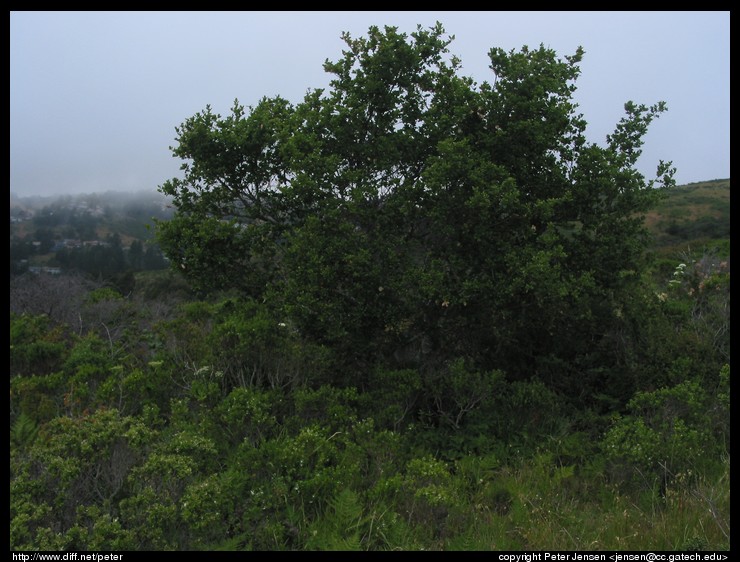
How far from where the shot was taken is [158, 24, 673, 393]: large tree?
568cm

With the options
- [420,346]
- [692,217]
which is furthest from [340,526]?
[692,217]

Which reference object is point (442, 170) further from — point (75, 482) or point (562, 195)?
point (75, 482)

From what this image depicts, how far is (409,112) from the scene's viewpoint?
6.35 meters

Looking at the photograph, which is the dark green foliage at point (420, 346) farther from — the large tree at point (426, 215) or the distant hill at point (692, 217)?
the distant hill at point (692, 217)

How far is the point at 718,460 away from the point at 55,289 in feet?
39.4

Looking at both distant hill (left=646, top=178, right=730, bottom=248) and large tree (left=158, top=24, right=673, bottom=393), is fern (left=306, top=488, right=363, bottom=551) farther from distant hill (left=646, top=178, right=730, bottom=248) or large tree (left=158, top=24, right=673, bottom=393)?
distant hill (left=646, top=178, right=730, bottom=248)

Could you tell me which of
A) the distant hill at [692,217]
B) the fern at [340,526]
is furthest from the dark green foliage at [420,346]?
the distant hill at [692,217]

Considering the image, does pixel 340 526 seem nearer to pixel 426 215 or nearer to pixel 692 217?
pixel 426 215

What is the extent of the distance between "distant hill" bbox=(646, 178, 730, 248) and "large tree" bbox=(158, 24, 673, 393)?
1622 centimetres

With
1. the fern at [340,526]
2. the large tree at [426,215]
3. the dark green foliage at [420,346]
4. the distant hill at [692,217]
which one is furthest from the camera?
the distant hill at [692,217]

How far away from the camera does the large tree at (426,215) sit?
5684mm

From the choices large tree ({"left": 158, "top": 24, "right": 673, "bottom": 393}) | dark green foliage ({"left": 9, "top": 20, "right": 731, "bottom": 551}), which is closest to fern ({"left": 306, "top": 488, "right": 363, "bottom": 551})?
dark green foliage ({"left": 9, "top": 20, "right": 731, "bottom": 551})

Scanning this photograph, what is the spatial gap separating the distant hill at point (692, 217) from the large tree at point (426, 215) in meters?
16.2

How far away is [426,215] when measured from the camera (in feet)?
19.7
